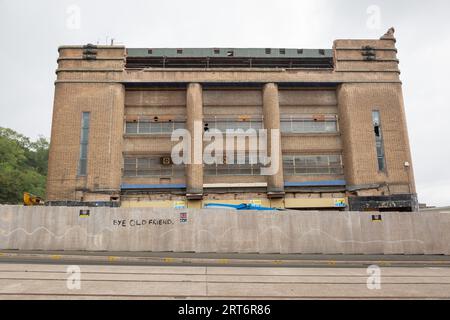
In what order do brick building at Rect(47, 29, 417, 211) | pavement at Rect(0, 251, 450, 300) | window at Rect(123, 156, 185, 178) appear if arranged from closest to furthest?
pavement at Rect(0, 251, 450, 300), brick building at Rect(47, 29, 417, 211), window at Rect(123, 156, 185, 178)

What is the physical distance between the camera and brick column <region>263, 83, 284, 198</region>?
29875 mm

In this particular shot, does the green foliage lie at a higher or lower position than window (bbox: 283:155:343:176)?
higher

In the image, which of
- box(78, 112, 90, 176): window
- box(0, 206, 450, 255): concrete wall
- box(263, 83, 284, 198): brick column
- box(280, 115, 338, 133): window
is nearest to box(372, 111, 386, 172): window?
box(280, 115, 338, 133): window

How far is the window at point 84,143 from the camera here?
29.3 meters

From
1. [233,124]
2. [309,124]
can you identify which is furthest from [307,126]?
[233,124]

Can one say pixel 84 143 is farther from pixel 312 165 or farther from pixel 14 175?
pixel 14 175

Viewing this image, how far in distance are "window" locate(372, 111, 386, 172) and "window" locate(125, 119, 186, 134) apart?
19745mm

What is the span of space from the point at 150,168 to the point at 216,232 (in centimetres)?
Answer: 1496

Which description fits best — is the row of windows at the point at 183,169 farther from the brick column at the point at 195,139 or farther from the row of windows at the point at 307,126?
the row of windows at the point at 307,126

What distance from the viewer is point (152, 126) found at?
3209 cm

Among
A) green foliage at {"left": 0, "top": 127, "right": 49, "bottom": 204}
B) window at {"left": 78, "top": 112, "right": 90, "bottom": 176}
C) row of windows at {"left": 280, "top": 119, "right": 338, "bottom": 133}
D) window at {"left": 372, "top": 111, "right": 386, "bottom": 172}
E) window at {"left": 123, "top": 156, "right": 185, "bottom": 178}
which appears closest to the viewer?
window at {"left": 78, "top": 112, "right": 90, "bottom": 176}

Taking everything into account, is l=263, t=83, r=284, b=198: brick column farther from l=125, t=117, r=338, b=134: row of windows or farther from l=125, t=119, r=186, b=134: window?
l=125, t=119, r=186, b=134: window
